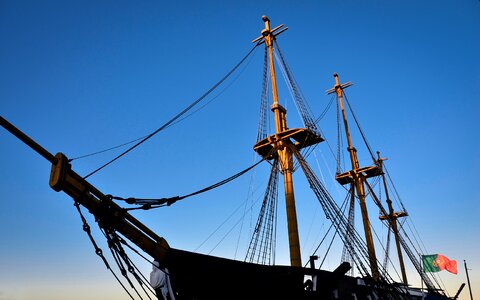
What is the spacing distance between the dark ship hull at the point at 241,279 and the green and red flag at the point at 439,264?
24413 millimetres

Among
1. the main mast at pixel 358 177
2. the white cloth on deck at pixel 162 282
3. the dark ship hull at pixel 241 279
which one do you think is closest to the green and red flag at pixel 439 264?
the main mast at pixel 358 177

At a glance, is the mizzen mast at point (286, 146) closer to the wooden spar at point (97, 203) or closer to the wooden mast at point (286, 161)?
the wooden mast at point (286, 161)

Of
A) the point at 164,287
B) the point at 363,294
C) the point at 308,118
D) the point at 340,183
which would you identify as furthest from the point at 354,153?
the point at 164,287

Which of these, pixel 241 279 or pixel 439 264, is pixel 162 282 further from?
pixel 439 264

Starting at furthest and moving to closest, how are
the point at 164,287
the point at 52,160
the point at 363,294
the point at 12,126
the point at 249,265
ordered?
the point at 363,294, the point at 249,265, the point at 164,287, the point at 52,160, the point at 12,126

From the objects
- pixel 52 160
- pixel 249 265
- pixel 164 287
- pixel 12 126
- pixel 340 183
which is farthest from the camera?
pixel 340 183

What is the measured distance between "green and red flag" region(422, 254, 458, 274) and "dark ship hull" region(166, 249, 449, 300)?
24.4 meters

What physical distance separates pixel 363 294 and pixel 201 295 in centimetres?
756

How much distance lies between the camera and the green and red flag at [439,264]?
104 feet

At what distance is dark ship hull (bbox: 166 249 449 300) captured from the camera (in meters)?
9.34

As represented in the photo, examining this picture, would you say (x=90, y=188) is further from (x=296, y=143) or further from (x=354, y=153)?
(x=354, y=153)

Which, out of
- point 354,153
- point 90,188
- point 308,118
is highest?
point 354,153

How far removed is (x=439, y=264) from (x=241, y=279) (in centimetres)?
2869

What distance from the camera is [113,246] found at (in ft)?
28.7
